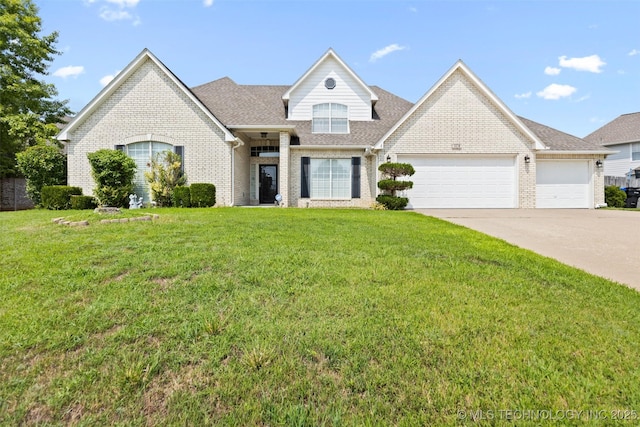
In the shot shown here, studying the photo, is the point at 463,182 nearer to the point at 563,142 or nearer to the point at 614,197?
the point at 563,142

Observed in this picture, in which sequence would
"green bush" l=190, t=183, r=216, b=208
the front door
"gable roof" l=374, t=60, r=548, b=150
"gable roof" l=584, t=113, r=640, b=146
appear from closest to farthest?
"green bush" l=190, t=183, r=216, b=208
"gable roof" l=374, t=60, r=548, b=150
the front door
"gable roof" l=584, t=113, r=640, b=146

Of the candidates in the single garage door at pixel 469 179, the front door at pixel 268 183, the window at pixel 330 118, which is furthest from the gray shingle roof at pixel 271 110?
the single garage door at pixel 469 179

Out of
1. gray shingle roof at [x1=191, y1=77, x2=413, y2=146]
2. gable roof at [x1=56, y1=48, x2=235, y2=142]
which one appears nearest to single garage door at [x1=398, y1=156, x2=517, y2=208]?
gray shingle roof at [x1=191, y1=77, x2=413, y2=146]

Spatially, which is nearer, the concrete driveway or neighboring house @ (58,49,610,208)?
the concrete driveway

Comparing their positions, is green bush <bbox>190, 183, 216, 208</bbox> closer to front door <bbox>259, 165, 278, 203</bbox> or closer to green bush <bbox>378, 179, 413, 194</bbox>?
front door <bbox>259, 165, 278, 203</bbox>

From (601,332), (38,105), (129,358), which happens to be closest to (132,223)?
(129,358)

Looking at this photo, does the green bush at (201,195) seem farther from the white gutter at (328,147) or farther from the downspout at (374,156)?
the downspout at (374,156)

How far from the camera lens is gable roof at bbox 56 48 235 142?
13.2 meters

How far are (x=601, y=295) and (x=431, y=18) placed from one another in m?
12.2

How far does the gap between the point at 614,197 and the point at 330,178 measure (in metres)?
15.0

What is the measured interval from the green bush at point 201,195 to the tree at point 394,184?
7.33 meters

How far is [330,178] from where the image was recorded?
50.8 feet

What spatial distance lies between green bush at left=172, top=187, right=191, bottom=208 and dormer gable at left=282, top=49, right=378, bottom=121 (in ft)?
23.6

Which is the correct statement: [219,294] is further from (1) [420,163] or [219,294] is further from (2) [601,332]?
(1) [420,163]
